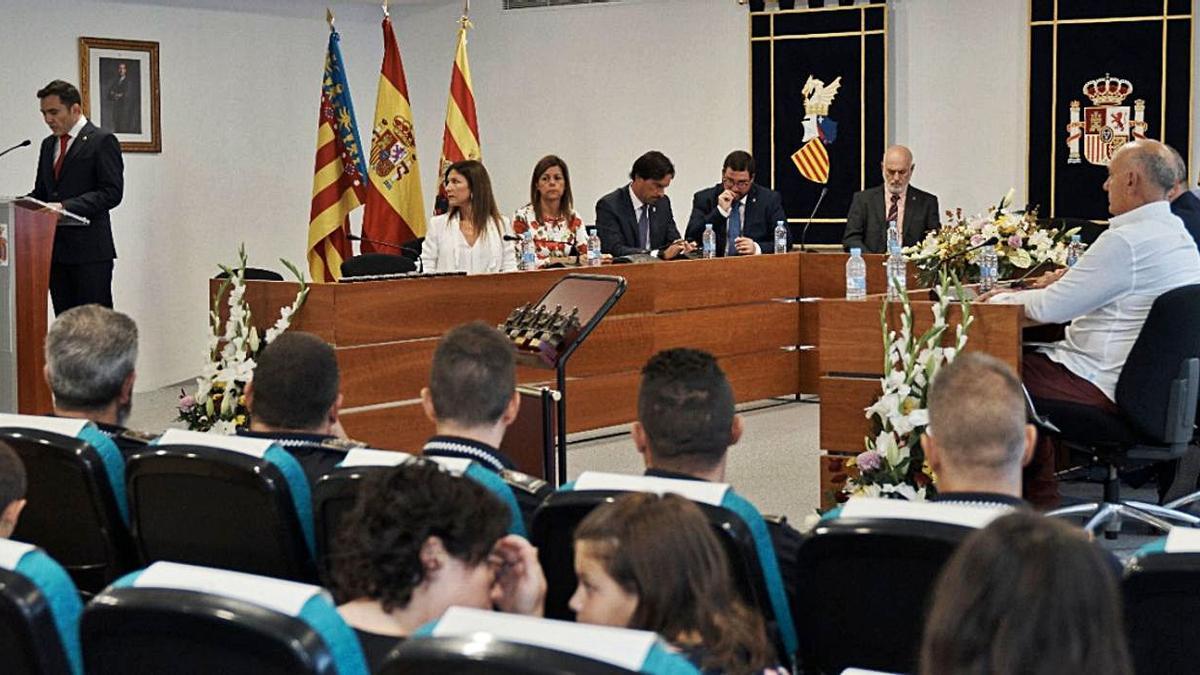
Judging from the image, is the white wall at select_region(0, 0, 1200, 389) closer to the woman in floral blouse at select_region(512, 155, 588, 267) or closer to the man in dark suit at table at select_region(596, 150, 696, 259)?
the man in dark suit at table at select_region(596, 150, 696, 259)

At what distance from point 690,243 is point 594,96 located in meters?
3.16

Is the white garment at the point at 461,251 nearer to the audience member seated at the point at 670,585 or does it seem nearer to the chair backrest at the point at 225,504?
A: the chair backrest at the point at 225,504

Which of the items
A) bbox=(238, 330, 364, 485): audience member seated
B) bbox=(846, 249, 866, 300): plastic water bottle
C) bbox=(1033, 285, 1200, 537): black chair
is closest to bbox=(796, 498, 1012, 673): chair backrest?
bbox=(238, 330, 364, 485): audience member seated

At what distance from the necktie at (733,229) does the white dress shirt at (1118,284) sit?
11.2 feet

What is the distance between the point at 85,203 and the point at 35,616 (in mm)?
6352

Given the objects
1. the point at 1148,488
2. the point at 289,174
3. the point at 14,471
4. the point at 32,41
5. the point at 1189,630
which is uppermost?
the point at 32,41

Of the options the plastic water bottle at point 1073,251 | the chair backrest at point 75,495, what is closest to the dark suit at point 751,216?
the plastic water bottle at point 1073,251

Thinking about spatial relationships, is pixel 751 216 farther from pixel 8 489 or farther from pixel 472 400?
pixel 8 489

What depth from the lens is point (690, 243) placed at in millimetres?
8430

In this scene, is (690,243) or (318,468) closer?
(318,468)

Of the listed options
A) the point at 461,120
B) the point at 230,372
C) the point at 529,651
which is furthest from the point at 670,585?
the point at 461,120

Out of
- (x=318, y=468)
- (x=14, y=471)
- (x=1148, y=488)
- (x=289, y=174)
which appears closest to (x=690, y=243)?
(x=1148, y=488)

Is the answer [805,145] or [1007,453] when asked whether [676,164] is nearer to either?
[805,145]

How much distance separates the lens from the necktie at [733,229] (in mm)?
8719
